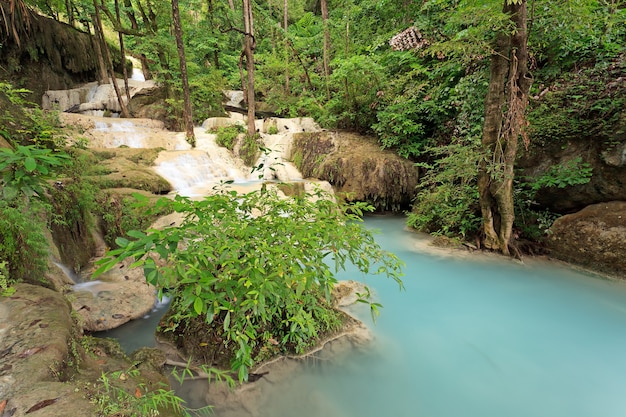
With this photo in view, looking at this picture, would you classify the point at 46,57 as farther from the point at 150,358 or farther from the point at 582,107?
the point at 582,107

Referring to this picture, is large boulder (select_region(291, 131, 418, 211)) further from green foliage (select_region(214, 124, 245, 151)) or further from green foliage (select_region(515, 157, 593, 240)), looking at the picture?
green foliage (select_region(214, 124, 245, 151))

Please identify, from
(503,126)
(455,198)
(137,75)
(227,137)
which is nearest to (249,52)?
(227,137)

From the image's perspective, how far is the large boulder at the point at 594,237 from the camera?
3828 millimetres

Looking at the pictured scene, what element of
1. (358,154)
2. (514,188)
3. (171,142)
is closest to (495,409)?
(514,188)

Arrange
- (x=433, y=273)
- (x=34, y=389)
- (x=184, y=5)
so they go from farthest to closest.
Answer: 1. (x=184, y=5)
2. (x=433, y=273)
3. (x=34, y=389)

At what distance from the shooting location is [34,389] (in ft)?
3.67

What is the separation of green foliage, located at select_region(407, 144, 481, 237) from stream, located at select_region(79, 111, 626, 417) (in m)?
1.05

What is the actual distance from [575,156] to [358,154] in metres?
4.25

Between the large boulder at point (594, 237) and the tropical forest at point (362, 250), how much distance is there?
0.03m

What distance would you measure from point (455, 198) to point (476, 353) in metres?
3.20

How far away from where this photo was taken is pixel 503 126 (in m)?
3.96

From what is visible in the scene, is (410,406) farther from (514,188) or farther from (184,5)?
(184,5)

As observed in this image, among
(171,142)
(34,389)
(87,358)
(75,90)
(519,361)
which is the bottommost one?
(519,361)

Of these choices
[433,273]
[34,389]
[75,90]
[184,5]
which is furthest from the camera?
[184,5]
